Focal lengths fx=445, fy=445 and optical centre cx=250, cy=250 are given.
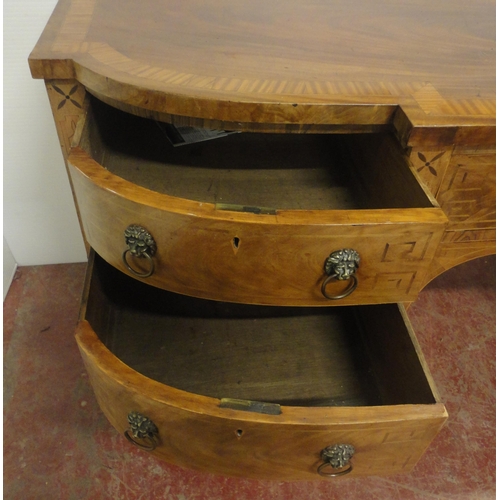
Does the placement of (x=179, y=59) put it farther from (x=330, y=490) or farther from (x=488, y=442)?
(x=488, y=442)

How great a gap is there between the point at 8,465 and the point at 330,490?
598mm

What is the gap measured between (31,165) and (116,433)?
614mm

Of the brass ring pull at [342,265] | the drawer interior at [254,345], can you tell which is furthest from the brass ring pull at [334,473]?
the brass ring pull at [342,265]

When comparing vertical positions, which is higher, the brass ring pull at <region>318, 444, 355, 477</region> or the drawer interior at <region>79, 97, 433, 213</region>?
the drawer interior at <region>79, 97, 433, 213</region>

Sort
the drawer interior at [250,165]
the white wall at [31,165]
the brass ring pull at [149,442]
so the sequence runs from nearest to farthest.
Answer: the brass ring pull at [149,442], the drawer interior at [250,165], the white wall at [31,165]

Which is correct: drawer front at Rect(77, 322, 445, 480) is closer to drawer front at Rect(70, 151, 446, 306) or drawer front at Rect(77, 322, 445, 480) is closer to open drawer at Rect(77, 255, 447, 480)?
open drawer at Rect(77, 255, 447, 480)

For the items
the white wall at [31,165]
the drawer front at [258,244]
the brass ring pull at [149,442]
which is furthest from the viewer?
the white wall at [31,165]

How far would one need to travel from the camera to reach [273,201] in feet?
2.51

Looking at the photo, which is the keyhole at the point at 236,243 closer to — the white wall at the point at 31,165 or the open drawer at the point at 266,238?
the open drawer at the point at 266,238

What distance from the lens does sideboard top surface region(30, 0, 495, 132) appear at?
1.83ft

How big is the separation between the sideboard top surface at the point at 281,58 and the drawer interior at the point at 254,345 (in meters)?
0.33

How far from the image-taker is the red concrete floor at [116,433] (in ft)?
2.66

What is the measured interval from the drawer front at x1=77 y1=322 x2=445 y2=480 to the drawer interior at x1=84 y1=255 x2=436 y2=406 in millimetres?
130

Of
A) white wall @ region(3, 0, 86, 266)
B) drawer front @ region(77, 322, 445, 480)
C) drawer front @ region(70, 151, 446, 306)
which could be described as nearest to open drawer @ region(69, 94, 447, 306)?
drawer front @ region(70, 151, 446, 306)
